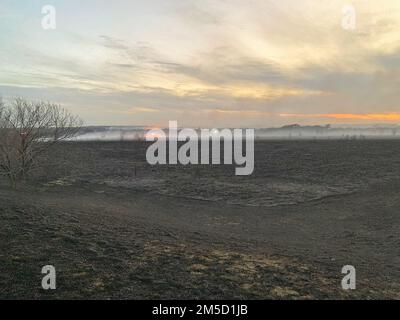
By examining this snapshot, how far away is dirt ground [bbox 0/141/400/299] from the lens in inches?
357

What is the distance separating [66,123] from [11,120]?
5408mm

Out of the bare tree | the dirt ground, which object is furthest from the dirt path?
the bare tree

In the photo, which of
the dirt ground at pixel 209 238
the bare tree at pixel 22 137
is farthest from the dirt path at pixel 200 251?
the bare tree at pixel 22 137

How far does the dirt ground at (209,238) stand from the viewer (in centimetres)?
907

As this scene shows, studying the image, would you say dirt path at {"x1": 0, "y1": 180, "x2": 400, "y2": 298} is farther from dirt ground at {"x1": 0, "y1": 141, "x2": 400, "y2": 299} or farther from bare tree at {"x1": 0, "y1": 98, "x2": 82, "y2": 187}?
bare tree at {"x1": 0, "y1": 98, "x2": 82, "y2": 187}

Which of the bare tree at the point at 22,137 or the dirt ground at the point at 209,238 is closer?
the dirt ground at the point at 209,238

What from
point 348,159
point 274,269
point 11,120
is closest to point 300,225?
point 274,269

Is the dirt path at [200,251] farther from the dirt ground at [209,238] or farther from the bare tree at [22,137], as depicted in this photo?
the bare tree at [22,137]

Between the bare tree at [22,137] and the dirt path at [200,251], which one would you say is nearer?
the dirt path at [200,251]

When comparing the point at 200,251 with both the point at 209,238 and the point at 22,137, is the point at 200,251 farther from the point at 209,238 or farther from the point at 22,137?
the point at 22,137

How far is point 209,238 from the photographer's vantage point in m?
14.4

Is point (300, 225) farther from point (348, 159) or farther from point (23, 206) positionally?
point (348, 159)

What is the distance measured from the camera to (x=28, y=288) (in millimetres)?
8555

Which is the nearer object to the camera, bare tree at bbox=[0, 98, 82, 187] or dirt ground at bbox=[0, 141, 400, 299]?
dirt ground at bbox=[0, 141, 400, 299]
